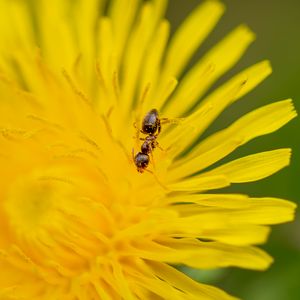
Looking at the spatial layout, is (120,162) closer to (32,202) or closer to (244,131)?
(32,202)

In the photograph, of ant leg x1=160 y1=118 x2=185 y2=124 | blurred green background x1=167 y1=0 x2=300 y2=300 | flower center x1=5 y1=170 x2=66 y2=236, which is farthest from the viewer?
blurred green background x1=167 y1=0 x2=300 y2=300

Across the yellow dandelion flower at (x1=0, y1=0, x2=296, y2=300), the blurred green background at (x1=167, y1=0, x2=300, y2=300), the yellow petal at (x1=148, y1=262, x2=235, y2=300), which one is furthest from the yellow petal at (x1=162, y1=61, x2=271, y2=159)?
the blurred green background at (x1=167, y1=0, x2=300, y2=300)

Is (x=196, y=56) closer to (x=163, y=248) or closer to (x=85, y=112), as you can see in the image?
(x=85, y=112)

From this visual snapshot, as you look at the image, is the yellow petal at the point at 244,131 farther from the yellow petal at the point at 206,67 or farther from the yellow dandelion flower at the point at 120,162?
the yellow petal at the point at 206,67

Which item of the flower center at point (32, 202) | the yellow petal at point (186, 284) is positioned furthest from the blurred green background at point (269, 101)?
the flower center at point (32, 202)

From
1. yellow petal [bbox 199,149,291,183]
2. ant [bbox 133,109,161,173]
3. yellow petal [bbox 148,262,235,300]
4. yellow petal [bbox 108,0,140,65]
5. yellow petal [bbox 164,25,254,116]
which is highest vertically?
yellow petal [bbox 108,0,140,65]

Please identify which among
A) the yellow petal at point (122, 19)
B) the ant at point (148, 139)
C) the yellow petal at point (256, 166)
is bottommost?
the yellow petal at point (256, 166)

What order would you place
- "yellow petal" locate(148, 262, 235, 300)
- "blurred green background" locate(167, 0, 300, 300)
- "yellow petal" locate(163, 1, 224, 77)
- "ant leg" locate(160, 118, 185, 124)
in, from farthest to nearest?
"blurred green background" locate(167, 0, 300, 300), "yellow petal" locate(163, 1, 224, 77), "ant leg" locate(160, 118, 185, 124), "yellow petal" locate(148, 262, 235, 300)

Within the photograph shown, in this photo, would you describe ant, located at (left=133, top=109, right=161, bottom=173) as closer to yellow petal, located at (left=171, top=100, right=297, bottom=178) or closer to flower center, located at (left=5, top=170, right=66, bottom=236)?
yellow petal, located at (left=171, top=100, right=297, bottom=178)
